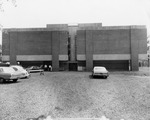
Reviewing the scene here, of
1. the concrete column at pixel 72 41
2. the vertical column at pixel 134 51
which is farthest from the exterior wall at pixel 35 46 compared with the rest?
the vertical column at pixel 134 51

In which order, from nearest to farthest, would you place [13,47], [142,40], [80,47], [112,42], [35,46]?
[142,40] → [112,42] → [80,47] → [35,46] → [13,47]

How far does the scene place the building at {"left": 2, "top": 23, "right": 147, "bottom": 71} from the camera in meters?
41.3

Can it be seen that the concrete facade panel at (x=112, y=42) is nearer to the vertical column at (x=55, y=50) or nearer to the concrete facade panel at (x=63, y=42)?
the concrete facade panel at (x=63, y=42)

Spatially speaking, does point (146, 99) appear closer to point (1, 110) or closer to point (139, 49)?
point (1, 110)

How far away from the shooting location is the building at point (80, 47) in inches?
1628

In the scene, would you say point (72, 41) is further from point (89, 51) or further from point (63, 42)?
point (89, 51)

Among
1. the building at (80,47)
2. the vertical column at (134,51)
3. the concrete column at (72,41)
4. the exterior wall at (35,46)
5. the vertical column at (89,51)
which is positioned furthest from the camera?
the concrete column at (72,41)

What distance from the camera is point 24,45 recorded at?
143 ft

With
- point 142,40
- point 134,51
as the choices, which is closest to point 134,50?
point 134,51

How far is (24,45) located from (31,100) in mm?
37226

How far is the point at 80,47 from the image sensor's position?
4262cm

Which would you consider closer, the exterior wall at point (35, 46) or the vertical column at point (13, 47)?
the exterior wall at point (35, 46)

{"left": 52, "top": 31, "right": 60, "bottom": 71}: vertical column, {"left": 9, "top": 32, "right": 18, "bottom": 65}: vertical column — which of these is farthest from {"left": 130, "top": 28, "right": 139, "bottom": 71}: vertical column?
{"left": 9, "top": 32, "right": 18, "bottom": 65}: vertical column

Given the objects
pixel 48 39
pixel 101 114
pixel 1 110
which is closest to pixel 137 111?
pixel 101 114
